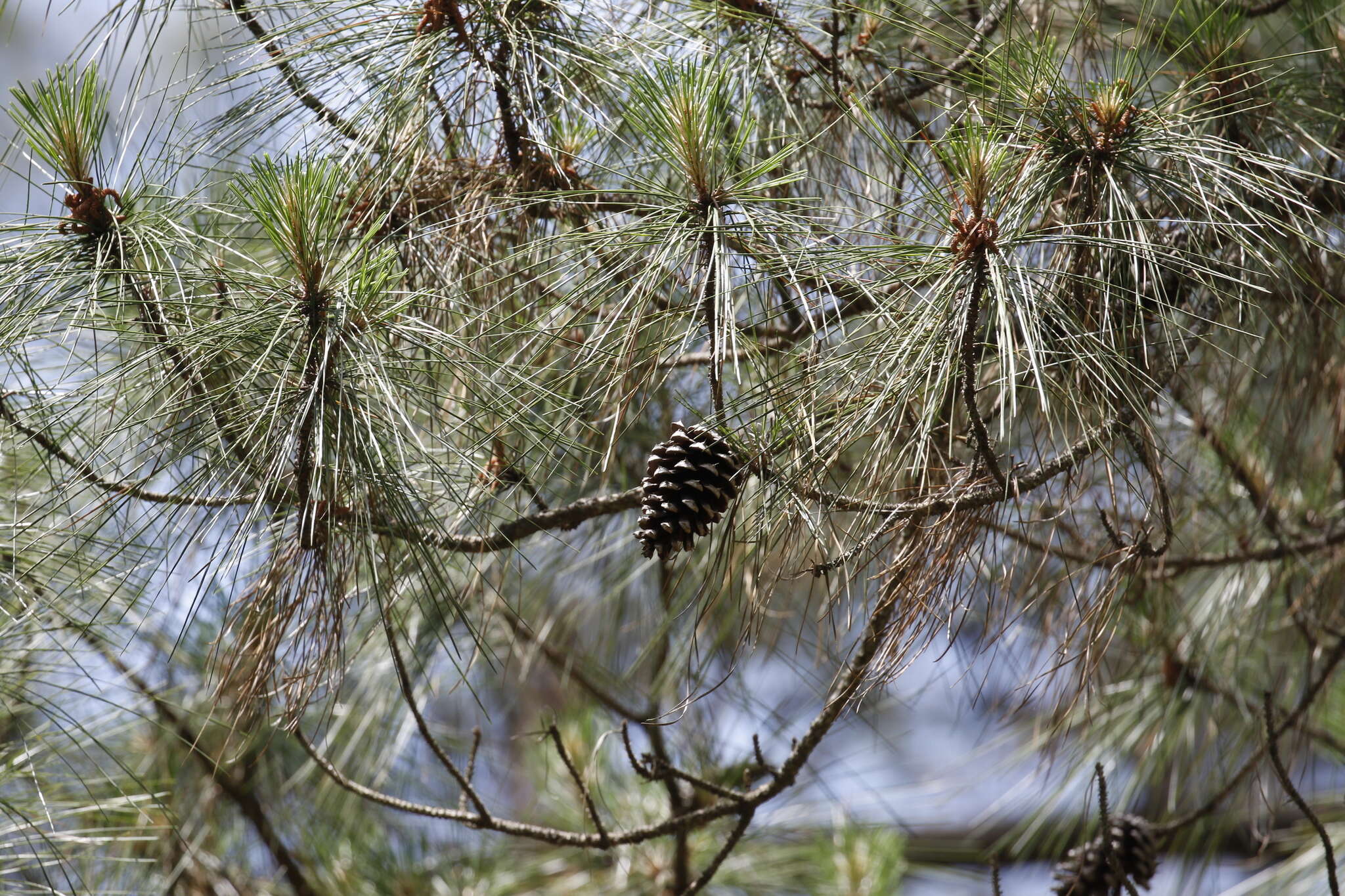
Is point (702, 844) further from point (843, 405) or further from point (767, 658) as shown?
point (843, 405)

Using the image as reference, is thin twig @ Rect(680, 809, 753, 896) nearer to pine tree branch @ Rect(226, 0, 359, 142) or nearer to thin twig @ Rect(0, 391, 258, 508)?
thin twig @ Rect(0, 391, 258, 508)

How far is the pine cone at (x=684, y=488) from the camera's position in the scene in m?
0.77

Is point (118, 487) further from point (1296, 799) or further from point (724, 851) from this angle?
point (1296, 799)

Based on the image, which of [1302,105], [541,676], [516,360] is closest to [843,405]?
[516,360]

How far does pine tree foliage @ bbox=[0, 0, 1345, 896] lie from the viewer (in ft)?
2.63

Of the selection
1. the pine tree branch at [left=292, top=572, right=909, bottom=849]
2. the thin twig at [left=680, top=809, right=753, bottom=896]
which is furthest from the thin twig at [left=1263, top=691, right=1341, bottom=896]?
the thin twig at [left=680, top=809, right=753, bottom=896]

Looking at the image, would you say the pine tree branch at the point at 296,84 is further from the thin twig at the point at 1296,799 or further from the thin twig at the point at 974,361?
the thin twig at the point at 1296,799

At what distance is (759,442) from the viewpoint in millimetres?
794

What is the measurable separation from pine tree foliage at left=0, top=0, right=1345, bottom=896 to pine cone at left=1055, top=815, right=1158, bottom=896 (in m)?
0.01

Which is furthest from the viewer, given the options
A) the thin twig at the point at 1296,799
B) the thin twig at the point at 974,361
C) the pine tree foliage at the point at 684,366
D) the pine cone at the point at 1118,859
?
the pine cone at the point at 1118,859

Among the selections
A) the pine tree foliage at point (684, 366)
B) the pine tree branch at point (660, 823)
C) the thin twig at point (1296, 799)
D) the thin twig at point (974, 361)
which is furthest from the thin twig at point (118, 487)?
the thin twig at point (1296, 799)

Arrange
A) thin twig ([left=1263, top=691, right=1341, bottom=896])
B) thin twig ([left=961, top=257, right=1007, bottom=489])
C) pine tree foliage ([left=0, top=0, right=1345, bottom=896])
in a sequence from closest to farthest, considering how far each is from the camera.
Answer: thin twig ([left=961, top=257, right=1007, bottom=489]) → pine tree foliage ([left=0, top=0, right=1345, bottom=896]) → thin twig ([left=1263, top=691, right=1341, bottom=896])

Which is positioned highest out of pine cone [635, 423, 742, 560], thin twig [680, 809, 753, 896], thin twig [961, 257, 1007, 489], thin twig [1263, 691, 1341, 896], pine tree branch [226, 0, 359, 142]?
pine tree branch [226, 0, 359, 142]

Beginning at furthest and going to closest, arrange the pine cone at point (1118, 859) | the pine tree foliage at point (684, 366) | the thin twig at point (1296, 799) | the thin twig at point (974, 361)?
1. the pine cone at point (1118, 859)
2. the thin twig at point (1296, 799)
3. the pine tree foliage at point (684, 366)
4. the thin twig at point (974, 361)
